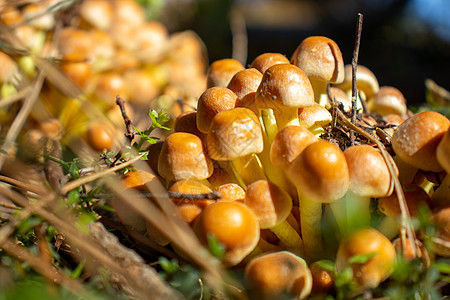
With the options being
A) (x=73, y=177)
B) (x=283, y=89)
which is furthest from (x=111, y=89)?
(x=283, y=89)

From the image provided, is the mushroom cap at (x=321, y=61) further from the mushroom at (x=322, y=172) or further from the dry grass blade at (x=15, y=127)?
the dry grass blade at (x=15, y=127)

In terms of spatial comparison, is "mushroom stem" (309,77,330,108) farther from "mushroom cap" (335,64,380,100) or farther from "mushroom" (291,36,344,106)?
"mushroom cap" (335,64,380,100)

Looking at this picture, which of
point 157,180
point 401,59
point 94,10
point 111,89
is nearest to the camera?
point 157,180

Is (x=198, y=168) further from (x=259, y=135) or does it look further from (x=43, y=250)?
(x=43, y=250)

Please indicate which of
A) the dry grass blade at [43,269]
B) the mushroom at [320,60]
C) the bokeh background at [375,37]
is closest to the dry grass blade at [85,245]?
the dry grass blade at [43,269]

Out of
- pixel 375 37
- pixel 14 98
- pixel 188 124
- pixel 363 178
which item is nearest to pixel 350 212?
pixel 363 178

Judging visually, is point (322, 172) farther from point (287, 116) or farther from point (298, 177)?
point (287, 116)
